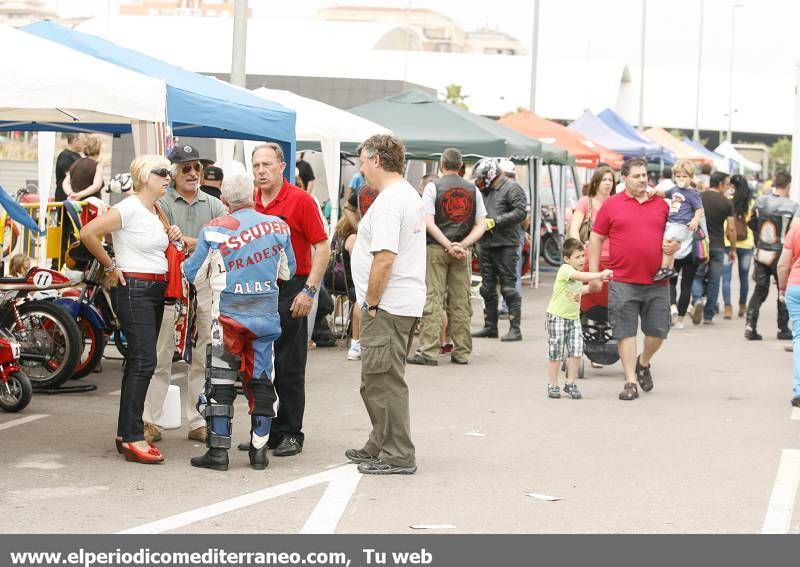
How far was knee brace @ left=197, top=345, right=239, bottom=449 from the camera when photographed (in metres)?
7.69

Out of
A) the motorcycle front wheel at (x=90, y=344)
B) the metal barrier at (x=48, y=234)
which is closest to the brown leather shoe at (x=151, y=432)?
the motorcycle front wheel at (x=90, y=344)

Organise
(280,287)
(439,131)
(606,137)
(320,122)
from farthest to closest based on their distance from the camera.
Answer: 1. (606,137)
2. (439,131)
3. (320,122)
4. (280,287)

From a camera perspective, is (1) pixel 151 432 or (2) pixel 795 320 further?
(2) pixel 795 320

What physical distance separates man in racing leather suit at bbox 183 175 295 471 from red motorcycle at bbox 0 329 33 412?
214 centimetres

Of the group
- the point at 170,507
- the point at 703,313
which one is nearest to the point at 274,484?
the point at 170,507

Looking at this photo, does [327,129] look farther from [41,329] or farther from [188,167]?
[188,167]

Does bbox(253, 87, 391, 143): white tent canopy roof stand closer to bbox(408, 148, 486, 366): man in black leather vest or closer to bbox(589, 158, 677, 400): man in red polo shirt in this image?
bbox(408, 148, 486, 366): man in black leather vest

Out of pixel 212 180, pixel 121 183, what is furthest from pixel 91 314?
pixel 121 183

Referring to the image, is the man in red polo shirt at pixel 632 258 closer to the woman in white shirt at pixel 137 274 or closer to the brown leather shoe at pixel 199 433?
the brown leather shoe at pixel 199 433

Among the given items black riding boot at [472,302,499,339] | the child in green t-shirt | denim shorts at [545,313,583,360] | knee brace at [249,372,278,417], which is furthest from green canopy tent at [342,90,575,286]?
knee brace at [249,372,278,417]

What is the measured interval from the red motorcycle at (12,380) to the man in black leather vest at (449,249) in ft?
14.2

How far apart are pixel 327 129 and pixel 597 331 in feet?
14.9

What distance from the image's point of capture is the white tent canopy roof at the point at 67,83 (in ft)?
25.3

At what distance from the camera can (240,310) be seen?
25.0ft
